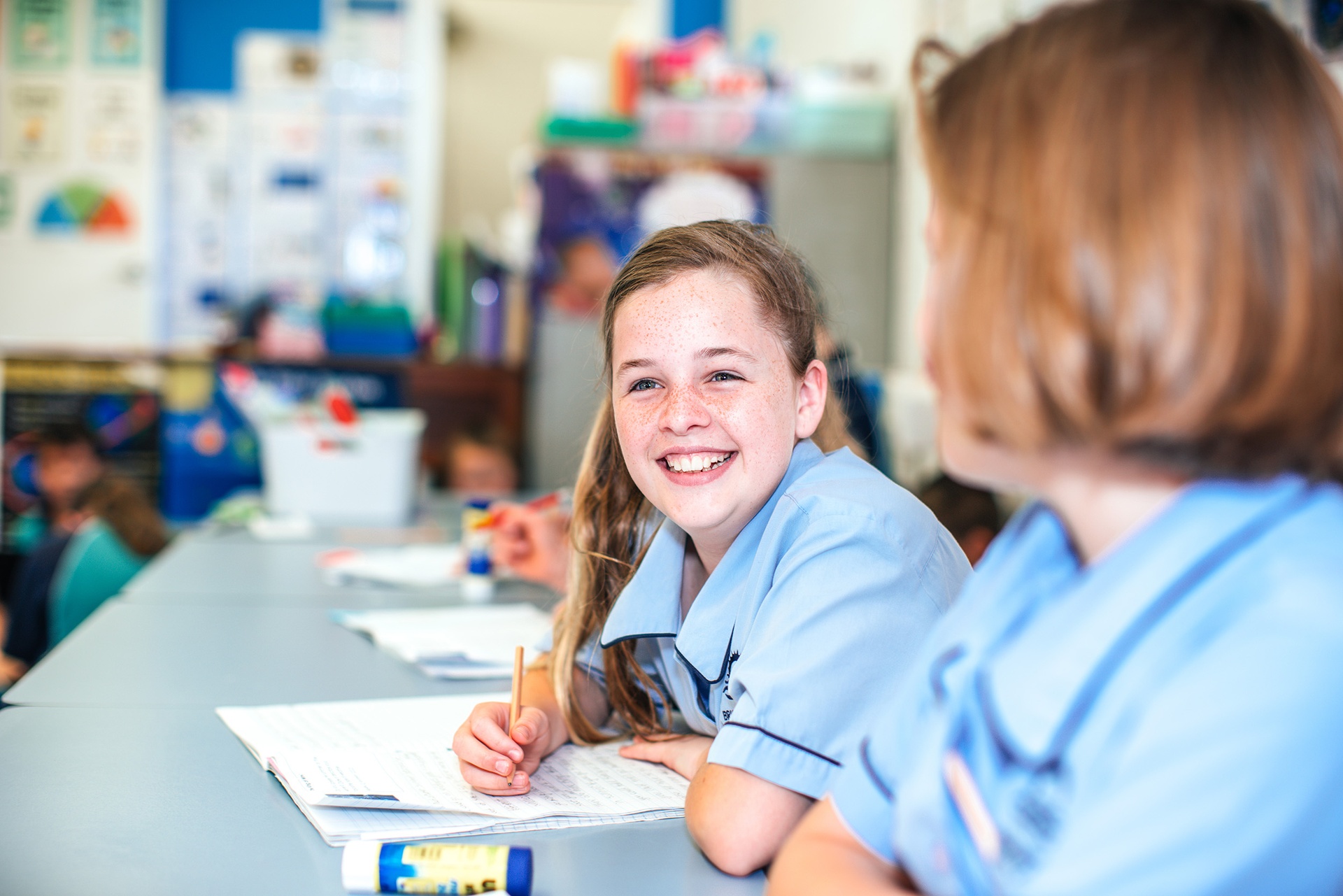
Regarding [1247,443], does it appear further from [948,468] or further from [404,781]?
[404,781]

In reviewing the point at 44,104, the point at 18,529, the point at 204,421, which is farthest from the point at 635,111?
the point at 44,104

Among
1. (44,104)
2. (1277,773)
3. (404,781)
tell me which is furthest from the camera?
(44,104)

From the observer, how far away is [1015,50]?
0.51 m

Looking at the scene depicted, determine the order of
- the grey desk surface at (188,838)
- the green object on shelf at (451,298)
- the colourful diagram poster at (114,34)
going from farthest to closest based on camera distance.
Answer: the colourful diagram poster at (114,34) < the green object on shelf at (451,298) < the grey desk surface at (188,838)

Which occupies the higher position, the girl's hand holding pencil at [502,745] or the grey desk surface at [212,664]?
the girl's hand holding pencil at [502,745]

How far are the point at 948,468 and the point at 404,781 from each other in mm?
483

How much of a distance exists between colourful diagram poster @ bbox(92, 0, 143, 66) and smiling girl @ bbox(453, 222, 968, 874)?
4301mm

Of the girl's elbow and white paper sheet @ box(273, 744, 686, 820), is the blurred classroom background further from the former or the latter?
the girl's elbow

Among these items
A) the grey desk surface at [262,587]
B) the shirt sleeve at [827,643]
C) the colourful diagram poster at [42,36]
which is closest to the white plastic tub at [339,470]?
the grey desk surface at [262,587]

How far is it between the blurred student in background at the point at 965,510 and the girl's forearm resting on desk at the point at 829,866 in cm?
159

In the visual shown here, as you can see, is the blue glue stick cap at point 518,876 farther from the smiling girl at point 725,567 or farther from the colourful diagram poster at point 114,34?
the colourful diagram poster at point 114,34

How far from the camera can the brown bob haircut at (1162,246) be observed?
1.46ft

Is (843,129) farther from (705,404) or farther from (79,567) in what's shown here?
(705,404)

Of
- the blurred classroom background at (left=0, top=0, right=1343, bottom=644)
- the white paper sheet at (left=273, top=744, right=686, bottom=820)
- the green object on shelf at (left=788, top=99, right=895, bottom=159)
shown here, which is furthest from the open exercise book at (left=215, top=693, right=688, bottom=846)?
the green object on shelf at (left=788, top=99, right=895, bottom=159)
